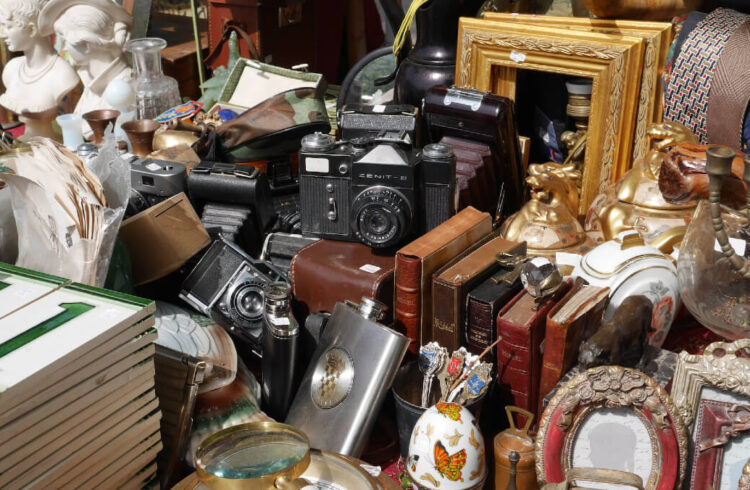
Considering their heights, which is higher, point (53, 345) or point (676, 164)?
point (676, 164)

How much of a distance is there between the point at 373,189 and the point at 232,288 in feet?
1.37

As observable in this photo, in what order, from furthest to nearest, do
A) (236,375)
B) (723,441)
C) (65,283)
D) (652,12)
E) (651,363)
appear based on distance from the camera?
1. (652,12)
2. (236,375)
3. (651,363)
4. (65,283)
5. (723,441)

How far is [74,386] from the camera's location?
1423 mm

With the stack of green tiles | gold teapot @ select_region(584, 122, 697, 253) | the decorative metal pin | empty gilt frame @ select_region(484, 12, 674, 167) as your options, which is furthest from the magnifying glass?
empty gilt frame @ select_region(484, 12, 674, 167)

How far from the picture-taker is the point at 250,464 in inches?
51.3

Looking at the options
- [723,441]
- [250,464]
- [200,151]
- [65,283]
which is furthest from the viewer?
[200,151]

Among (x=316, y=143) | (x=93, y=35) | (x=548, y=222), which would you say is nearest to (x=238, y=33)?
(x=93, y=35)

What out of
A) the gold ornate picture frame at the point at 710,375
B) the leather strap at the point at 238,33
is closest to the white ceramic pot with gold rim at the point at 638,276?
the gold ornate picture frame at the point at 710,375

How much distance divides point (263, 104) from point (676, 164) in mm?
1276

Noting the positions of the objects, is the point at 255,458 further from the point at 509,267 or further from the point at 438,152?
the point at 438,152

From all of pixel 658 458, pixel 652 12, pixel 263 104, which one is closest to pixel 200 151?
pixel 263 104

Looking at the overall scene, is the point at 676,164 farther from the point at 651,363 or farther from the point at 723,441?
the point at 723,441

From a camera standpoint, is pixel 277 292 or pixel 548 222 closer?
pixel 277 292

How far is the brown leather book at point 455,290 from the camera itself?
1.80 m
